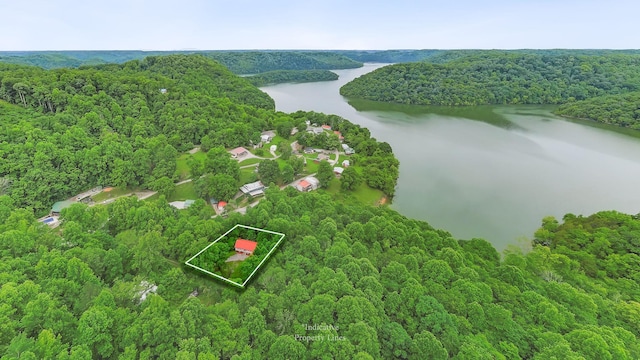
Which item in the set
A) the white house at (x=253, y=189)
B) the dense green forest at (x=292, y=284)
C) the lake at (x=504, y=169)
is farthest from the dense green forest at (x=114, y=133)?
the lake at (x=504, y=169)

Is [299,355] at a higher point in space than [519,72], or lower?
lower

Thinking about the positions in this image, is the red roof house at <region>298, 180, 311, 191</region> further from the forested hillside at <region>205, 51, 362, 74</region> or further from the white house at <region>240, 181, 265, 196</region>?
the forested hillside at <region>205, 51, 362, 74</region>

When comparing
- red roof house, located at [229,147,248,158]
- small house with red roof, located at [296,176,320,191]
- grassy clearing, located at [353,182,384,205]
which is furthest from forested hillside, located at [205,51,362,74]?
grassy clearing, located at [353,182,384,205]

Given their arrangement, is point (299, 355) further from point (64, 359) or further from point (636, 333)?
point (636, 333)

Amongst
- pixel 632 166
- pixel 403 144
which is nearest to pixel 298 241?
pixel 403 144

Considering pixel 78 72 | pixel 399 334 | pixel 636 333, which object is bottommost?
pixel 636 333

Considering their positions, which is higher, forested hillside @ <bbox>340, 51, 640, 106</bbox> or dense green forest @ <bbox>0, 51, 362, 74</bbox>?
dense green forest @ <bbox>0, 51, 362, 74</bbox>
